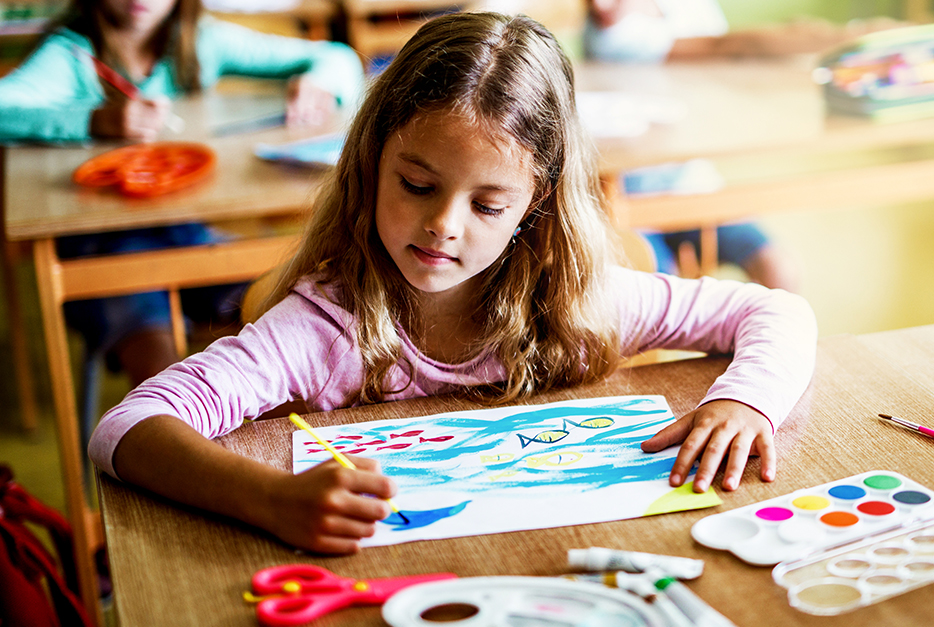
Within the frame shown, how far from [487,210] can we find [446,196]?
5 cm

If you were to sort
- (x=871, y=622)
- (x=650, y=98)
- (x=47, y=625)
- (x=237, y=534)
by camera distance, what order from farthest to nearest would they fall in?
1. (x=650, y=98)
2. (x=47, y=625)
3. (x=237, y=534)
4. (x=871, y=622)

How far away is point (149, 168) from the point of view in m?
1.73

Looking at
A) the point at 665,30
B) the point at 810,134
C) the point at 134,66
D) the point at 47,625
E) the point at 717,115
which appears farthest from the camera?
the point at 665,30

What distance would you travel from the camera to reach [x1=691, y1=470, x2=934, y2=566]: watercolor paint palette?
69 centimetres

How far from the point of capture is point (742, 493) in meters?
0.78

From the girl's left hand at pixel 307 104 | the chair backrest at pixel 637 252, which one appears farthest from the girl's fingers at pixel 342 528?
the girl's left hand at pixel 307 104

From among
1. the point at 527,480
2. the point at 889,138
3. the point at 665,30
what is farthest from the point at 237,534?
the point at 665,30

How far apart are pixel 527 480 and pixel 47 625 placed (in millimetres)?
Result: 735

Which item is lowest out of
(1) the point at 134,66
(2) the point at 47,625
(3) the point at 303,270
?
(2) the point at 47,625

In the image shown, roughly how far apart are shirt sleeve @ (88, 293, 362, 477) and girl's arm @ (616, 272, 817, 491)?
0.35 meters

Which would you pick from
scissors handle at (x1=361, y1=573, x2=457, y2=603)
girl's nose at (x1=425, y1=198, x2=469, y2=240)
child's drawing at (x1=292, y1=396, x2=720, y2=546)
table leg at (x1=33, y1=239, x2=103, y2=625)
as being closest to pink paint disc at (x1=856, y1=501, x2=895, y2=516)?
child's drawing at (x1=292, y1=396, x2=720, y2=546)

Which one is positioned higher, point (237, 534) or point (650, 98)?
point (650, 98)

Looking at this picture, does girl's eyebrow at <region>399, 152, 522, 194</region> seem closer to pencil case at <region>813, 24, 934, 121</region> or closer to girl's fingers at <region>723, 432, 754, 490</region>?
girl's fingers at <region>723, 432, 754, 490</region>

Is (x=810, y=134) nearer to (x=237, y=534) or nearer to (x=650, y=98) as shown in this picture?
(x=650, y=98)
